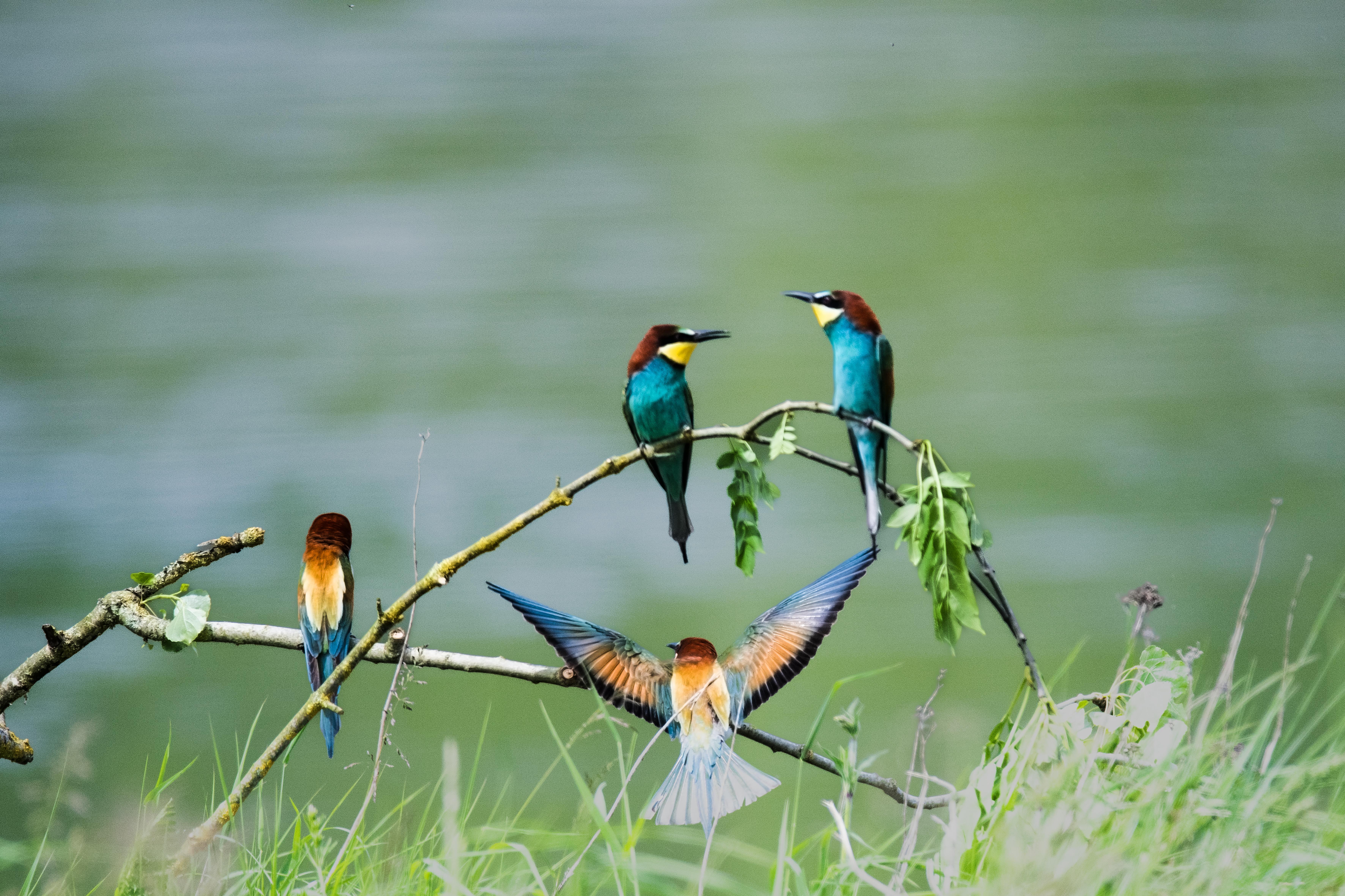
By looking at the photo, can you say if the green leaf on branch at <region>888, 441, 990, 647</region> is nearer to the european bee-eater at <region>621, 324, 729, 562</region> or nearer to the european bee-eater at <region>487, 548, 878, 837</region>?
the european bee-eater at <region>487, 548, 878, 837</region>

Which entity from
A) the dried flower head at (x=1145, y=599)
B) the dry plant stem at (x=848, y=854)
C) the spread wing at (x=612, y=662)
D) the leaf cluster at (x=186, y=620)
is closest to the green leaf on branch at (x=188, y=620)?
the leaf cluster at (x=186, y=620)

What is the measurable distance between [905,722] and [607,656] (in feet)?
3.27

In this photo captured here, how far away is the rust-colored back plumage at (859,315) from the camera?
0.83m

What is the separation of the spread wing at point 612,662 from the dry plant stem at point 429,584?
Result: 44 mm

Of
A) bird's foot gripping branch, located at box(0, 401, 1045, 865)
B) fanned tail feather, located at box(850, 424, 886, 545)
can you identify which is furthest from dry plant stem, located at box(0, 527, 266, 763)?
fanned tail feather, located at box(850, 424, 886, 545)

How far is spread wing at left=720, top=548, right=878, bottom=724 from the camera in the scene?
75cm

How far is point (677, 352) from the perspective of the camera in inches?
33.4

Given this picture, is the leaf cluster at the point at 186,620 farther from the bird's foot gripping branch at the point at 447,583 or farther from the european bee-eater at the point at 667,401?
the european bee-eater at the point at 667,401

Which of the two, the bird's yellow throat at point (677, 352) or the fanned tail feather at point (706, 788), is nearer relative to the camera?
the fanned tail feather at point (706, 788)

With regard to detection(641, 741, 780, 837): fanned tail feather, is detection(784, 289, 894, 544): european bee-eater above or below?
above

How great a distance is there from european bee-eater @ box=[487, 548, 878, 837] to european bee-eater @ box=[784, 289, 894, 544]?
0.30 ft

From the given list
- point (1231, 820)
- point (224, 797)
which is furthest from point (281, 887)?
point (1231, 820)

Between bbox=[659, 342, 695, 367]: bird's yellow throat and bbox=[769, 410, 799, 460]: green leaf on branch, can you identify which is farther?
bbox=[659, 342, 695, 367]: bird's yellow throat

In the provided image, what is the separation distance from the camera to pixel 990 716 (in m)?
1.79
